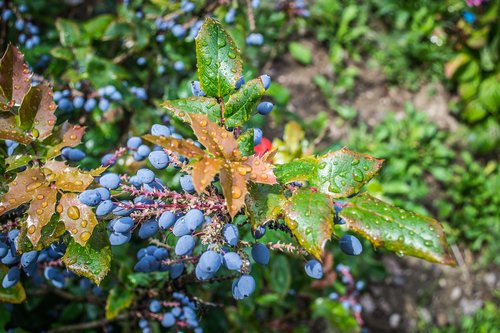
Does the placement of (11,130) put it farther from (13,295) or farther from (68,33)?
(68,33)

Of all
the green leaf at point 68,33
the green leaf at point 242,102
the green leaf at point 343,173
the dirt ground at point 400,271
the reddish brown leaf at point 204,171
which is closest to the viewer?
the reddish brown leaf at point 204,171

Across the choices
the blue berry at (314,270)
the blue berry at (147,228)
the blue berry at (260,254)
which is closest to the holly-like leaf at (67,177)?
the blue berry at (147,228)

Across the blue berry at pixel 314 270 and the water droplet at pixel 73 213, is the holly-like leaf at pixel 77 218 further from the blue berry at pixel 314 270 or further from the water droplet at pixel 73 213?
the blue berry at pixel 314 270

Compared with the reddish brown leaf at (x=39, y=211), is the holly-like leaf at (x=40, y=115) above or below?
above

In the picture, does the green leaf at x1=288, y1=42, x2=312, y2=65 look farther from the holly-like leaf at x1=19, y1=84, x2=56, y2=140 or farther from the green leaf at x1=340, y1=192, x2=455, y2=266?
the green leaf at x1=340, y1=192, x2=455, y2=266

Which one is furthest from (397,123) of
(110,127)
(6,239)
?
(6,239)

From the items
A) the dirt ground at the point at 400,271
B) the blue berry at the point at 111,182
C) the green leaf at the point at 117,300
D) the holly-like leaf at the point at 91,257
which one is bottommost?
the dirt ground at the point at 400,271
